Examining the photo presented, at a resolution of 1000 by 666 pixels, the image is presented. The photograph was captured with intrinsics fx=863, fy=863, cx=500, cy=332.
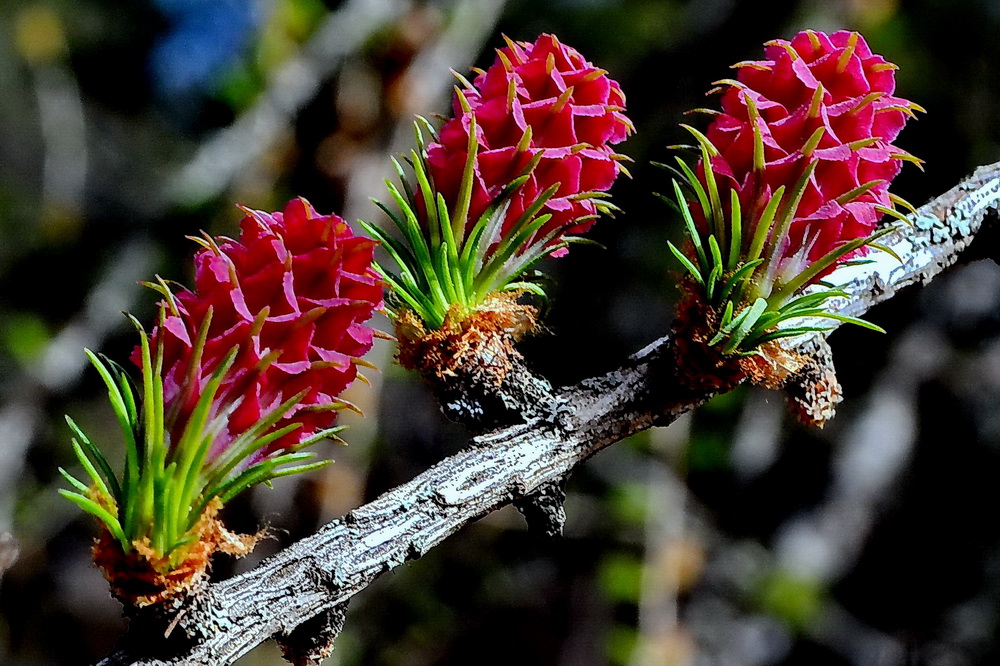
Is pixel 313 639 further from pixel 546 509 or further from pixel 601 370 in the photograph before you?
pixel 601 370

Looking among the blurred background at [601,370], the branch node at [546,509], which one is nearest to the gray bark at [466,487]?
the branch node at [546,509]

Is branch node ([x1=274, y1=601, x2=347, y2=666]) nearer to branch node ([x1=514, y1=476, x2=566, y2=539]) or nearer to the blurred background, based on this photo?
branch node ([x1=514, y1=476, x2=566, y2=539])

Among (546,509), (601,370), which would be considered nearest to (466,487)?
(546,509)

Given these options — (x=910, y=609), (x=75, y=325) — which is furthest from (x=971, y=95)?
(x=75, y=325)

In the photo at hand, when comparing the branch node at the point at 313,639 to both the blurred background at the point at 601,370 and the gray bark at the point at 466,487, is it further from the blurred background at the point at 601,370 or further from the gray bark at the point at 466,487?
the blurred background at the point at 601,370

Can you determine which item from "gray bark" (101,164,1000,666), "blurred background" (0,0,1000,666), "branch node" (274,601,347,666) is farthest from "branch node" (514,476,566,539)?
"blurred background" (0,0,1000,666)

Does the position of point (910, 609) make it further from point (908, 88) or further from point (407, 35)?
point (407, 35)
